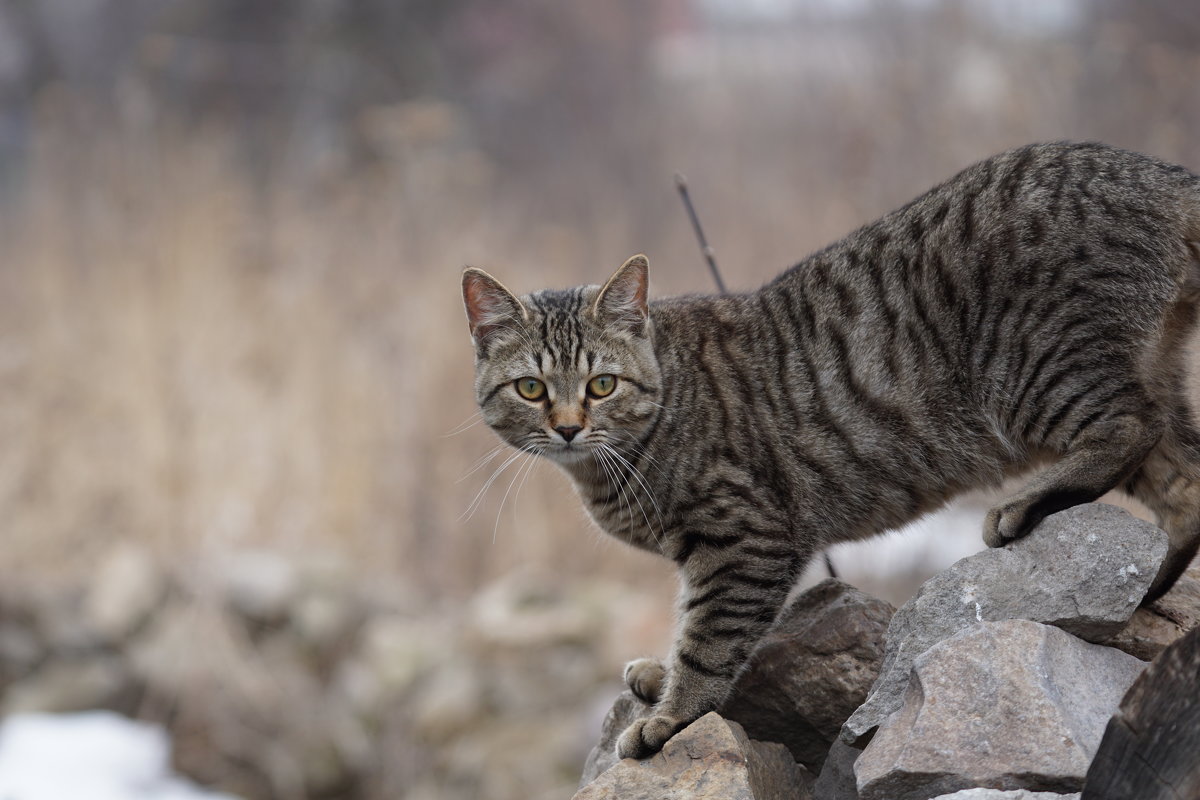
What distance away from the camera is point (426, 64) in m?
13.2

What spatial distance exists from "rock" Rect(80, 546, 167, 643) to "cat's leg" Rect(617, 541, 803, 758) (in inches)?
169

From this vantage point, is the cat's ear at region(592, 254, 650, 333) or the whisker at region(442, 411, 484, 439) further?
the whisker at region(442, 411, 484, 439)

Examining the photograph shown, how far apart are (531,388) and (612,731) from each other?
83 centimetres

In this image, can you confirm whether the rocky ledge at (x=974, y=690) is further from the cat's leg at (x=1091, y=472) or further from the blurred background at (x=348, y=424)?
the blurred background at (x=348, y=424)

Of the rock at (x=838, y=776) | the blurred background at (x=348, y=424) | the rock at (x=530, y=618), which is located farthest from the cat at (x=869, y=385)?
the rock at (x=530, y=618)

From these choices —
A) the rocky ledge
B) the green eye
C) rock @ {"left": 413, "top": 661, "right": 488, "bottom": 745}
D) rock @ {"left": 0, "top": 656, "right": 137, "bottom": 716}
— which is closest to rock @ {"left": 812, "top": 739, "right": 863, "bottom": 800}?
the rocky ledge

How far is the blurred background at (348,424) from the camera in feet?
18.8

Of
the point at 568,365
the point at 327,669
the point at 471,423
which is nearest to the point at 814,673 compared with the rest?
the point at 568,365

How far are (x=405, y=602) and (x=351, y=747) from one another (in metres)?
0.84

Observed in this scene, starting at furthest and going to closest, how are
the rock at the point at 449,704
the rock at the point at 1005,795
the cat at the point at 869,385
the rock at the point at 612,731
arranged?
the rock at the point at 449,704 < the rock at the point at 612,731 < the cat at the point at 869,385 < the rock at the point at 1005,795

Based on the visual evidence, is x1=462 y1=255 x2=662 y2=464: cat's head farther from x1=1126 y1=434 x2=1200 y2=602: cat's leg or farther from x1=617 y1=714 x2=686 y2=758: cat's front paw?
x1=1126 y1=434 x2=1200 y2=602: cat's leg

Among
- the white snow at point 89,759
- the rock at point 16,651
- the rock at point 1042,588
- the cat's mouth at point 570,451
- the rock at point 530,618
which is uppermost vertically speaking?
the cat's mouth at point 570,451

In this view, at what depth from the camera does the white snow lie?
205 inches

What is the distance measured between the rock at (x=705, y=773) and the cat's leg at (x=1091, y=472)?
2.07 feet
